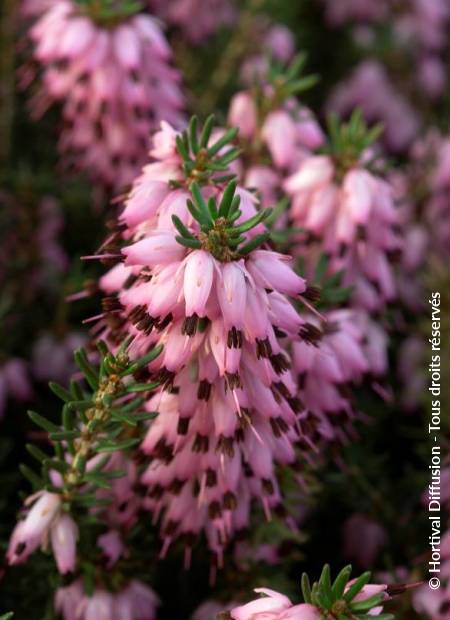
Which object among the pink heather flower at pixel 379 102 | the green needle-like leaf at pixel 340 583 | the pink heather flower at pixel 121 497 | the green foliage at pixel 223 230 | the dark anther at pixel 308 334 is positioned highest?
the pink heather flower at pixel 379 102

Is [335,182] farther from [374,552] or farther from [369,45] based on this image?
[369,45]

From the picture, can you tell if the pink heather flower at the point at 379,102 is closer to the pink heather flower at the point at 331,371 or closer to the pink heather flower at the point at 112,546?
the pink heather flower at the point at 331,371

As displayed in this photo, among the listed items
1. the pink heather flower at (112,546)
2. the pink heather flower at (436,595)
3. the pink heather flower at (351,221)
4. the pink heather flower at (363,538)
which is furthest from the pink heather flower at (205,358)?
the pink heather flower at (363,538)

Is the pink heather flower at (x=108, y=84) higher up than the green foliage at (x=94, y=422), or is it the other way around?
the pink heather flower at (x=108, y=84)

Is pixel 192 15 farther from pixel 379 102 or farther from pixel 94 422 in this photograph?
pixel 94 422

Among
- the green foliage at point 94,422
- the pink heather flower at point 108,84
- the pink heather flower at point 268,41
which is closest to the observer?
the green foliage at point 94,422

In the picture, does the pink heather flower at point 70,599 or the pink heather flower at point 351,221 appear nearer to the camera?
the pink heather flower at point 70,599

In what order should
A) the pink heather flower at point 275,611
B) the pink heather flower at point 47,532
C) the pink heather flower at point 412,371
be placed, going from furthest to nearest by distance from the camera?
1. the pink heather flower at point 412,371
2. the pink heather flower at point 47,532
3. the pink heather flower at point 275,611
